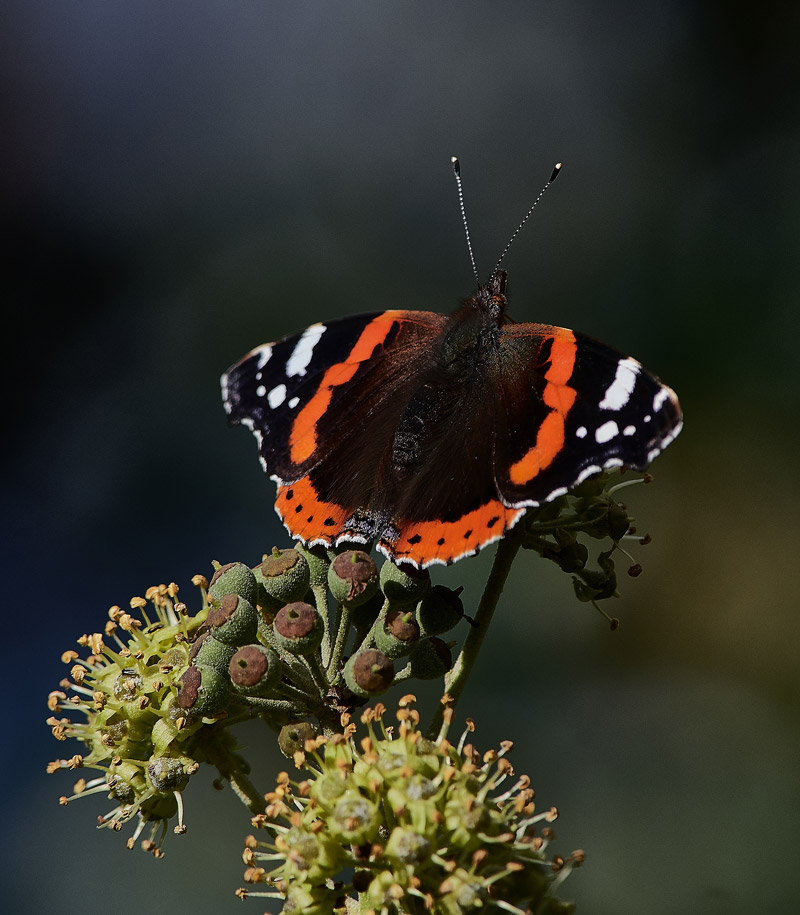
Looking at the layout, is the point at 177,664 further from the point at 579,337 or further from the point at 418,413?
the point at 579,337

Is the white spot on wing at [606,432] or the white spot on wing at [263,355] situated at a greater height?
the white spot on wing at [263,355]

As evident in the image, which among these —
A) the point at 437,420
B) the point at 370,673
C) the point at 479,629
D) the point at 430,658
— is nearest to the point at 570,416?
the point at 437,420

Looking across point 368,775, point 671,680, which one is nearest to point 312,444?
point 368,775

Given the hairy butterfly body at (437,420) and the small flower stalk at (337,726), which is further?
the hairy butterfly body at (437,420)

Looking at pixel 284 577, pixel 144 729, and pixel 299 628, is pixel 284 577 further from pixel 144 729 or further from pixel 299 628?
pixel 144 729

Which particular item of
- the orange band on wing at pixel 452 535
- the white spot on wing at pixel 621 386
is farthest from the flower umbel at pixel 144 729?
the white spot on wing at pixel 621 386

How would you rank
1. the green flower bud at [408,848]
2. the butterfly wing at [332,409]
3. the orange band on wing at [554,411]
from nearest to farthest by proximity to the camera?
the green flower bud at [408,848] → the orange band on wing at [554,411] → the butterfly wing at [332,409]

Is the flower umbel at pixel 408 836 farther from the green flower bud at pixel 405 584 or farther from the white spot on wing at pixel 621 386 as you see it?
the white spot on wing at pixel 621 386
